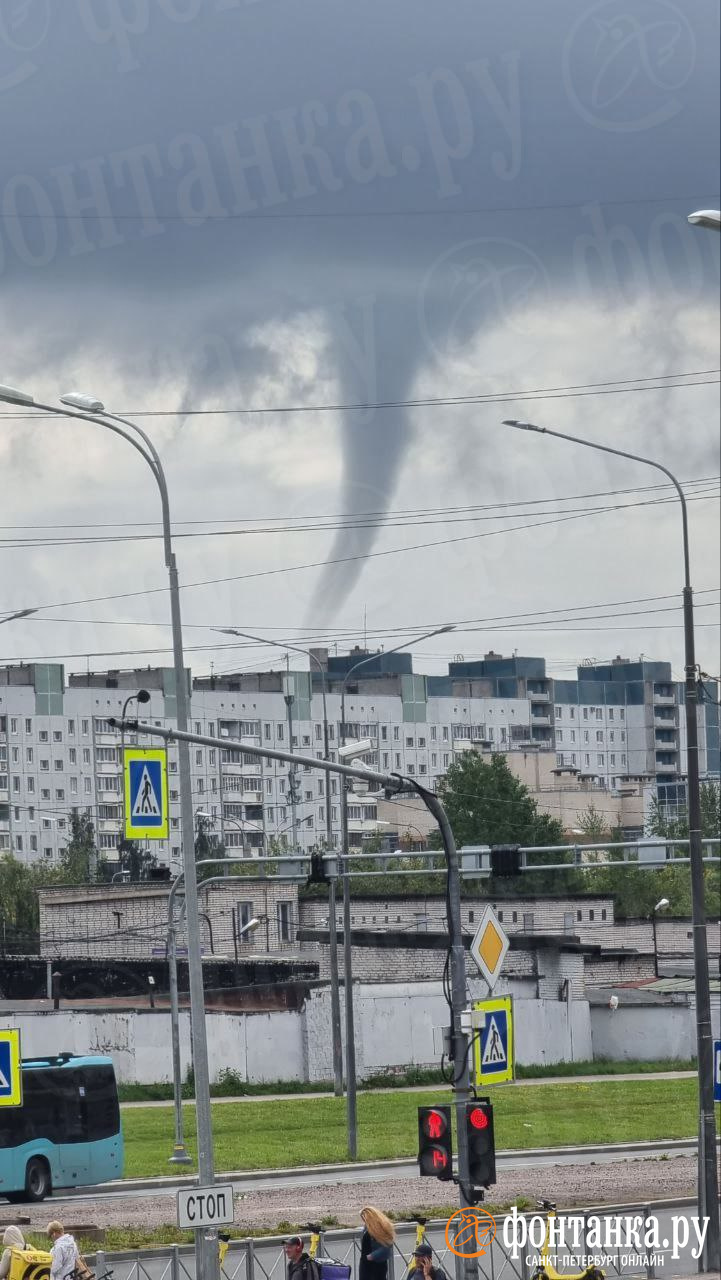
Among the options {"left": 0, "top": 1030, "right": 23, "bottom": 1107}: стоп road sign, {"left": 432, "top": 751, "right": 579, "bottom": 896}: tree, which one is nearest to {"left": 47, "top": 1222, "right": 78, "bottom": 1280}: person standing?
{"left": 0, "top": 1030, "right": 23, "bottom": 1107}: стоп road sign

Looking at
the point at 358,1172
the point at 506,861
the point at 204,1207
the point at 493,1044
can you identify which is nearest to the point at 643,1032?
the point at 358,1172

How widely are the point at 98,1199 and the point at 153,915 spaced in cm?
4271

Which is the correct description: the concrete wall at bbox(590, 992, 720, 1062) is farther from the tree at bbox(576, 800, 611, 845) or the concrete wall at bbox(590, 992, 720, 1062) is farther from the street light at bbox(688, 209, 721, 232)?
the tree at bbox(576, 800, 611, 845)

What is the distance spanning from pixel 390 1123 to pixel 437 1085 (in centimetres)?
1232

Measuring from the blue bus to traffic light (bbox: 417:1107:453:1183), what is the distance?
64.8 feet

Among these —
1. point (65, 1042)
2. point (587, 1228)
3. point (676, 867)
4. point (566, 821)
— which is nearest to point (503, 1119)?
point (65, 1042)

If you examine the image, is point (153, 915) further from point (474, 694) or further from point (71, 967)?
point (474, 694)

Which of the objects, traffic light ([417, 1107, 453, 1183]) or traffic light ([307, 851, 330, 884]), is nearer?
traffic light ([417, 1107, 453, 1183])

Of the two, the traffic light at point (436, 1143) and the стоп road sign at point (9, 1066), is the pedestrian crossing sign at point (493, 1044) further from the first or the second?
the стоп road sign at point (9, 1066)

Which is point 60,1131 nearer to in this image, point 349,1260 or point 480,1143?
point 349,1260

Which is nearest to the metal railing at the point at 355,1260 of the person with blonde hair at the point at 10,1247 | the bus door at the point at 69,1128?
the person with blonde hair at the point at 10,1247

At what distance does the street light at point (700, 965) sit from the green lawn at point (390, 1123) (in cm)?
1869

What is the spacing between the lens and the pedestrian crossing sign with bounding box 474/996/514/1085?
20.4 m

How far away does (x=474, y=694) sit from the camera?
188 m
